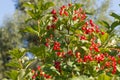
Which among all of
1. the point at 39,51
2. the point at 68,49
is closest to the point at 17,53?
the point at 39,51

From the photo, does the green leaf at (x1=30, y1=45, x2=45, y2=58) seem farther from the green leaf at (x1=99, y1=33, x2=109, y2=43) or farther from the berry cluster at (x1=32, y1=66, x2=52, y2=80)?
the green leaf at (x1=99, y1=33, x2=109, y2=43)

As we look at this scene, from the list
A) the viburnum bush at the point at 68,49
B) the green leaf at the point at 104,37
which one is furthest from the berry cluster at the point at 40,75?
the green leaf at the point at 104,37

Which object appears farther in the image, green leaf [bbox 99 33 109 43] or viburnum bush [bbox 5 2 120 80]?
green leaf [bbox 99 33 109 43]

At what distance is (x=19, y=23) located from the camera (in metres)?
35.4

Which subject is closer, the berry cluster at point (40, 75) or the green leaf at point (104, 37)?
the berry cluster at point (40, 75)

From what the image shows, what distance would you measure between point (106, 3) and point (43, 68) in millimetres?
33124

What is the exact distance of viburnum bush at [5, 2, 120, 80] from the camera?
10.9 ft

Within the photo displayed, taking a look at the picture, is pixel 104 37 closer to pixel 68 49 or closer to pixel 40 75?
pixel 68 49

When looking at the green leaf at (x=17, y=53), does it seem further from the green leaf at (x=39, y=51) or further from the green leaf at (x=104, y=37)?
the green leaf at (x=104, y=37)

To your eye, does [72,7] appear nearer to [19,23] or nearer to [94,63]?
[94,63]

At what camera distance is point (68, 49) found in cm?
357

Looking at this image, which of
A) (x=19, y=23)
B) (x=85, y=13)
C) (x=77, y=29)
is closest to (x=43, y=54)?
(x=77, y=29)

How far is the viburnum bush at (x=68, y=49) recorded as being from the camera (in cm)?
332

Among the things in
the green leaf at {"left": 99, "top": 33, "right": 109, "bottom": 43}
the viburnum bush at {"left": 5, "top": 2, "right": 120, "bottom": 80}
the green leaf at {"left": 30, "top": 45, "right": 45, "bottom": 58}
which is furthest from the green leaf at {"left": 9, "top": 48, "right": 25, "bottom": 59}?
the green leaf at {"left": 99, "top": 33, "right": 109, "bottom": 43}
